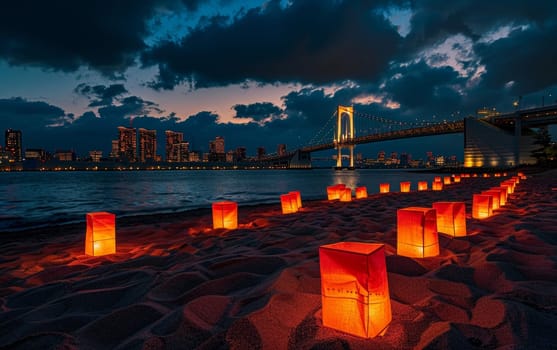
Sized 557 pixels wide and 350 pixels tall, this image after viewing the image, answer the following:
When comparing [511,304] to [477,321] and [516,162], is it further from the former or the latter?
[516,162]

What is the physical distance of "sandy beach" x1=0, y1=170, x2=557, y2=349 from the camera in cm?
141

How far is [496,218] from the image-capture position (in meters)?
4.57

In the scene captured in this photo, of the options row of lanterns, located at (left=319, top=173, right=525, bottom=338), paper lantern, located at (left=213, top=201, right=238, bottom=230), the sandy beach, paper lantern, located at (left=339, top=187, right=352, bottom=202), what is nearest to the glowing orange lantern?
the sandy beach

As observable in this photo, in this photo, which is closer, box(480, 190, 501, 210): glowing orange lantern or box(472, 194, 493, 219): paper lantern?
box(472, 194, 493, 219): paper lantern

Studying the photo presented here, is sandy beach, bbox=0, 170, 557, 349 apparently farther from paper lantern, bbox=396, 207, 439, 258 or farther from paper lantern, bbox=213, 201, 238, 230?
paper lantern, bbox=213, 201, 238, 230

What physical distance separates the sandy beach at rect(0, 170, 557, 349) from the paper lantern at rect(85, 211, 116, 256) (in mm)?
160

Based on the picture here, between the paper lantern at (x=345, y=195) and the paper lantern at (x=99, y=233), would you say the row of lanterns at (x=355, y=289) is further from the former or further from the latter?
the paper lantern at (x=345, y=195)

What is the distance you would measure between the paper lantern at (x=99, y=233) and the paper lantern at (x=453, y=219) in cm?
404

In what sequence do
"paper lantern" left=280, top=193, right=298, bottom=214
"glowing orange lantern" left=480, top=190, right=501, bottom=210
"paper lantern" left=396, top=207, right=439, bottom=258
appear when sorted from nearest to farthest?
1. "paper lantern" left=396, top=207, right=439, bottom=258
2. "glowing orange lantern" left=480, top=190, right=501, bottom=210
3. "paper lantern" left=280, top=193, right=298, bottom=214

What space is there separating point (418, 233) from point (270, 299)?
1568 millimetres

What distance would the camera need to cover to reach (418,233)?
261cm

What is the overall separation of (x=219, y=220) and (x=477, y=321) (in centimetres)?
412

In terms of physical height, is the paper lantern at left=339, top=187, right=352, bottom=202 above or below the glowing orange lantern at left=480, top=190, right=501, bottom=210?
below

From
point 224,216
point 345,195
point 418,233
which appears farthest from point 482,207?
point 345,195
